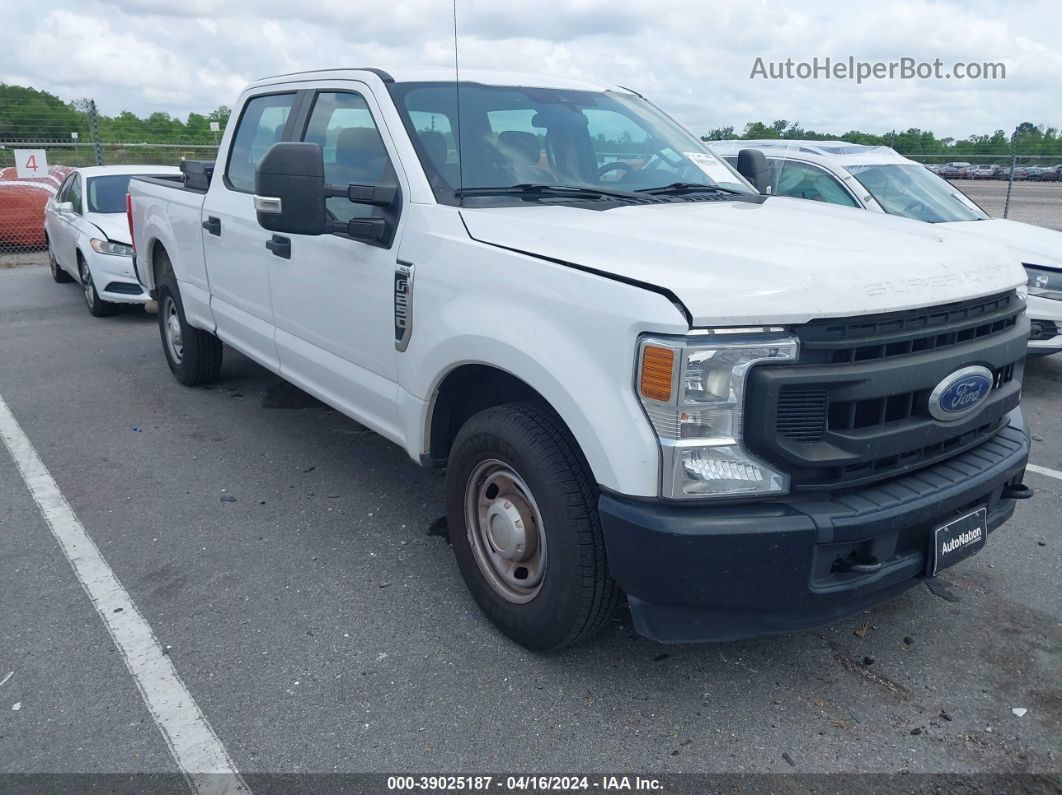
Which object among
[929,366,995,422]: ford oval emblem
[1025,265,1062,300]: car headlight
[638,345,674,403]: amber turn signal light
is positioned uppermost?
[638,345,674,403]: amber turn signal light

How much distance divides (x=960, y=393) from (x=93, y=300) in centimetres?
879

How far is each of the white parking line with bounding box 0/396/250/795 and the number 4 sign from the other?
13871 mm

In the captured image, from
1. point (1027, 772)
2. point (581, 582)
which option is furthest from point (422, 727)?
point (1027, 772)

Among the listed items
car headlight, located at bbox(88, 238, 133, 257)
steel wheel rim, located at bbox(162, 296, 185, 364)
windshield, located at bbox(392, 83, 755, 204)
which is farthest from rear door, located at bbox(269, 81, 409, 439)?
car headlight, located at bbox(88, 238, 133, 257)

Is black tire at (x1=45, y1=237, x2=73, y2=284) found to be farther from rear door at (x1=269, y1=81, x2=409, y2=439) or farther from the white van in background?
the white van in background

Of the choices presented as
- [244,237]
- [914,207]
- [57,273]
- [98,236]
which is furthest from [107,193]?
[914,207]

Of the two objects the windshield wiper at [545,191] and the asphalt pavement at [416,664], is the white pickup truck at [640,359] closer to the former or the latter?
the windshield wiper at [545,191]

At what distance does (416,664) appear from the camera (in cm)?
317

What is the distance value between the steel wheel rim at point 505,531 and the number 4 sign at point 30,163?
52.8ft

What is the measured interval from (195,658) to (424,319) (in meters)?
1.46

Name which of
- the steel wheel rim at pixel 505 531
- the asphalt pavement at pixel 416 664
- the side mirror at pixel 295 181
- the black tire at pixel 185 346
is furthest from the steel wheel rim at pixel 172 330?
the steel wheel rim at pixel 505 531

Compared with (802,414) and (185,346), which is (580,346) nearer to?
(802,414)

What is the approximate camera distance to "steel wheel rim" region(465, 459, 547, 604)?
10.1 ft

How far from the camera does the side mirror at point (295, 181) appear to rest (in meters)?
3.34
